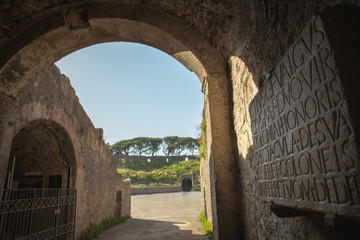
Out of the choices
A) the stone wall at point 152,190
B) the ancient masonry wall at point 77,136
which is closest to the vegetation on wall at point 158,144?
the stone wall at point 152,190

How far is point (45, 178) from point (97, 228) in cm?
253

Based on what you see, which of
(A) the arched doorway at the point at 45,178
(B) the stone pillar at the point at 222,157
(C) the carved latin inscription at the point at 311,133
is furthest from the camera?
(A) the arched doorway at the point at 45,178

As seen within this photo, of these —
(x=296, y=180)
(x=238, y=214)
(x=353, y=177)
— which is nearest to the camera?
(x=353, y=177)

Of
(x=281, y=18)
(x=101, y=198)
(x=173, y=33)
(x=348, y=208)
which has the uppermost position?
(x=173, y=33)

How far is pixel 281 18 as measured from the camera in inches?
71.7

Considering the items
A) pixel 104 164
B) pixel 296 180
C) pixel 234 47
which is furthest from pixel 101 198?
pixel 296 180

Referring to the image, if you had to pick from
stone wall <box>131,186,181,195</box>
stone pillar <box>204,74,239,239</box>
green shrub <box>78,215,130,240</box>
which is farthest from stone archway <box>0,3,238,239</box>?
stone wall <box>131,186,181,195</box>

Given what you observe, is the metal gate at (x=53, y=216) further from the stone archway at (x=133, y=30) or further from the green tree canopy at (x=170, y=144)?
the green tree canopy at (x=170, y=144)

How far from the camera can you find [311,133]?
1364mm

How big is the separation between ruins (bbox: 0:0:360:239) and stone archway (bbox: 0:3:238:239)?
2 centimetres

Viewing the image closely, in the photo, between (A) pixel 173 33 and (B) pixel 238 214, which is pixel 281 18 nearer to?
(A) pixel 173 33

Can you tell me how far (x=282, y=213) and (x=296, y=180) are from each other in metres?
0.40

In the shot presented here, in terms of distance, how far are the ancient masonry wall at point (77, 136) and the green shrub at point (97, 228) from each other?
7.2 inches

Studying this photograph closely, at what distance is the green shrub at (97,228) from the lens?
6.64 m
